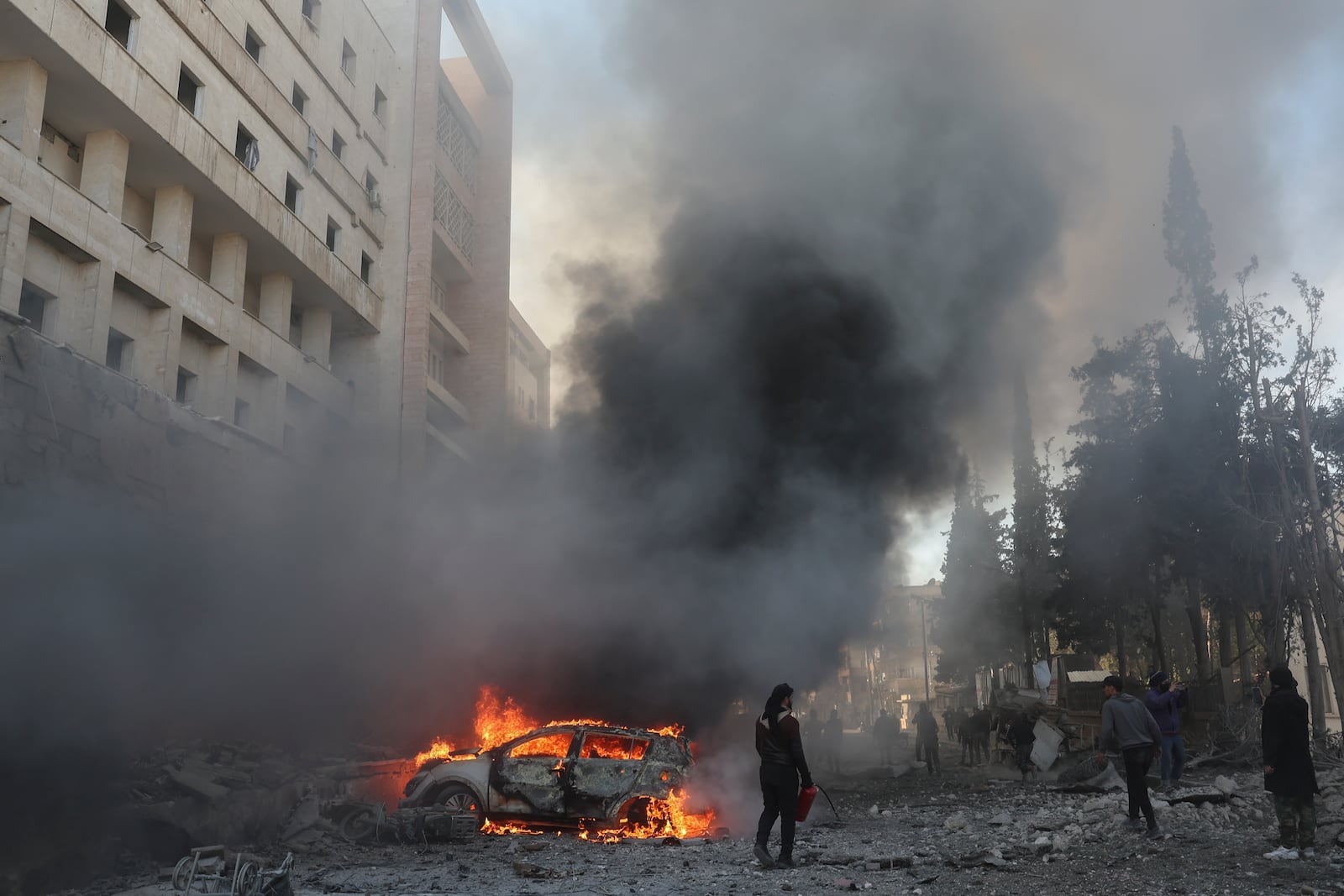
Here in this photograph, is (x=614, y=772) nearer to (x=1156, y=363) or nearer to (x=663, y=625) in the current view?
(x=663, y=625)

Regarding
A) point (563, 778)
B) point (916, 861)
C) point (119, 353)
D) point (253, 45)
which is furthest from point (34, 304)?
point (916, 861)

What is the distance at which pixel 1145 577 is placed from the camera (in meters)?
30.1

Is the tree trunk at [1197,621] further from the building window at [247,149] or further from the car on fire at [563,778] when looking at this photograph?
the building window at [247,149]

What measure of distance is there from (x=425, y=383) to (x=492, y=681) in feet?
41.5

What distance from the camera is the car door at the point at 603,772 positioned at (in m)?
11.0

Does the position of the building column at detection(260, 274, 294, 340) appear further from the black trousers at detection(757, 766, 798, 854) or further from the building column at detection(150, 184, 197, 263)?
the black trousers at detection(757, 766, 798, 854)

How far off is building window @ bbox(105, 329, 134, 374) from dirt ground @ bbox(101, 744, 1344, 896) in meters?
12.2

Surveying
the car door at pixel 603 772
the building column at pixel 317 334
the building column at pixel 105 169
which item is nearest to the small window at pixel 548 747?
the car door at pixel 603 772

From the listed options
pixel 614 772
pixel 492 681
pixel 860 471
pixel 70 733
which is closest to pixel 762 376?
pixel 860 471

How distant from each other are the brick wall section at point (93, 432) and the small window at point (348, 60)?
1274cm

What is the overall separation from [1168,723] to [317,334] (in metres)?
21.6

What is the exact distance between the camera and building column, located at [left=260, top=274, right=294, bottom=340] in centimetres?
2398

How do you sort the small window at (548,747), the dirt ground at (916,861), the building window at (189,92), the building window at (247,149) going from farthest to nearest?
the building window at (247,149), the building window at (189,92), the small window at (548,747), the dirt ground at (916,861)

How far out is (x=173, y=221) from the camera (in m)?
19.8
